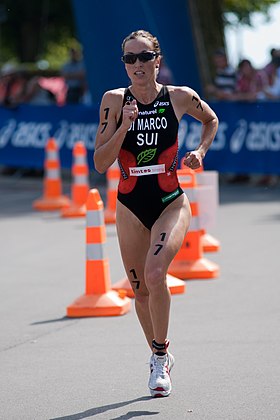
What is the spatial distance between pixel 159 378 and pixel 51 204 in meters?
11.1

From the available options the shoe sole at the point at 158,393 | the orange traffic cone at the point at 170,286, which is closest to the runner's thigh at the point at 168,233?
the shoe sole at the point at 158,393

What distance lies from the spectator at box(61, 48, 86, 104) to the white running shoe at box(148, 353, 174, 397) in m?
18.1

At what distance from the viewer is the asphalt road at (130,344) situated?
6461mm

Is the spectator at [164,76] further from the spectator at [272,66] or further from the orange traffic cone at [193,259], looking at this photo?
the orange traffic cone at [193,259]

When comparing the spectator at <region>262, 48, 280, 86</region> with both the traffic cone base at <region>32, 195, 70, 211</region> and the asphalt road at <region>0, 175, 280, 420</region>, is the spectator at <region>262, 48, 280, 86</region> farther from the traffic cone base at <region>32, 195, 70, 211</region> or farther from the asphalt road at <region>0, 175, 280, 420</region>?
the asphalt road at <region>0, 175, 280, 420</region>

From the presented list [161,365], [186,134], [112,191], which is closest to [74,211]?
[112,191]

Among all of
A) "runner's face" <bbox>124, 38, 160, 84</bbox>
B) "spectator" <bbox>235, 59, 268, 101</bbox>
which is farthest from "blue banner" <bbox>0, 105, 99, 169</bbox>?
"runner's face" <bbox>124, 38, 160, 84</bbox>

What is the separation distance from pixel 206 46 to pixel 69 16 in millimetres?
27394

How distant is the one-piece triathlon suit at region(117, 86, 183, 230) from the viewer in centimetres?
666

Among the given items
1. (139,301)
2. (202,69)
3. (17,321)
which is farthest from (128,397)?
(202,69)

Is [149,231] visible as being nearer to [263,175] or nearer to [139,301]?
[139,301]

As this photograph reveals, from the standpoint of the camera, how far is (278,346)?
7891 mm

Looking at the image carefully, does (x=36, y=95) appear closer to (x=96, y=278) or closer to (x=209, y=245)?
(x=209, y=245)

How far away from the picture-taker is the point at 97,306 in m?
9.27
